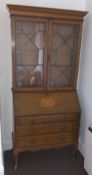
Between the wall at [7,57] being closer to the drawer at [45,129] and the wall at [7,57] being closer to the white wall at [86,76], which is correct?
the white wall at [86,76]

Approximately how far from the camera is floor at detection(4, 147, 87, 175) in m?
2.40

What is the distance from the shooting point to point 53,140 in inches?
97.7

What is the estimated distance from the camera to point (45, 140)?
8.04ft

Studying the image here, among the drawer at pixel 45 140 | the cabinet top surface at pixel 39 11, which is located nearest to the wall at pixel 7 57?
the cabinet top surface at pixel 39 11

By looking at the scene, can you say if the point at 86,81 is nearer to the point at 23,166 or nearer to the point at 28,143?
the point at 28,143

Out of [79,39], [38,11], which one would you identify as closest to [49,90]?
[79,39]

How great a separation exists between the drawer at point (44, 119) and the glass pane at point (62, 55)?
402 mm

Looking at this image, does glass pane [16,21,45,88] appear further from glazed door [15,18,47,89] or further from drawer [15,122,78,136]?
drawer [15,122,78,136]

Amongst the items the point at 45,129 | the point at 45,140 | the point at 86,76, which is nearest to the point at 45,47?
the point at 86,76

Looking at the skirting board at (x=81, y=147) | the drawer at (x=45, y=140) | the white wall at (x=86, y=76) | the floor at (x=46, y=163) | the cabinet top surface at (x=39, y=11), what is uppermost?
the cabinet top surface at (x=39, y=11)

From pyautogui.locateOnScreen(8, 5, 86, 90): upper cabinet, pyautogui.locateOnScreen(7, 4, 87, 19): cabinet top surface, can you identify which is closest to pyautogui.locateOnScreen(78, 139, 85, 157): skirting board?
pyautogui.locateOnScreen(8, 5, 86, 90): upper cabinet

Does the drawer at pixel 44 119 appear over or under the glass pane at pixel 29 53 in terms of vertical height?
under

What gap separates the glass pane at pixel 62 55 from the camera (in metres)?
2.46

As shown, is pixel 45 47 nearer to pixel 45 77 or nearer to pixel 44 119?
pixel 45 77
